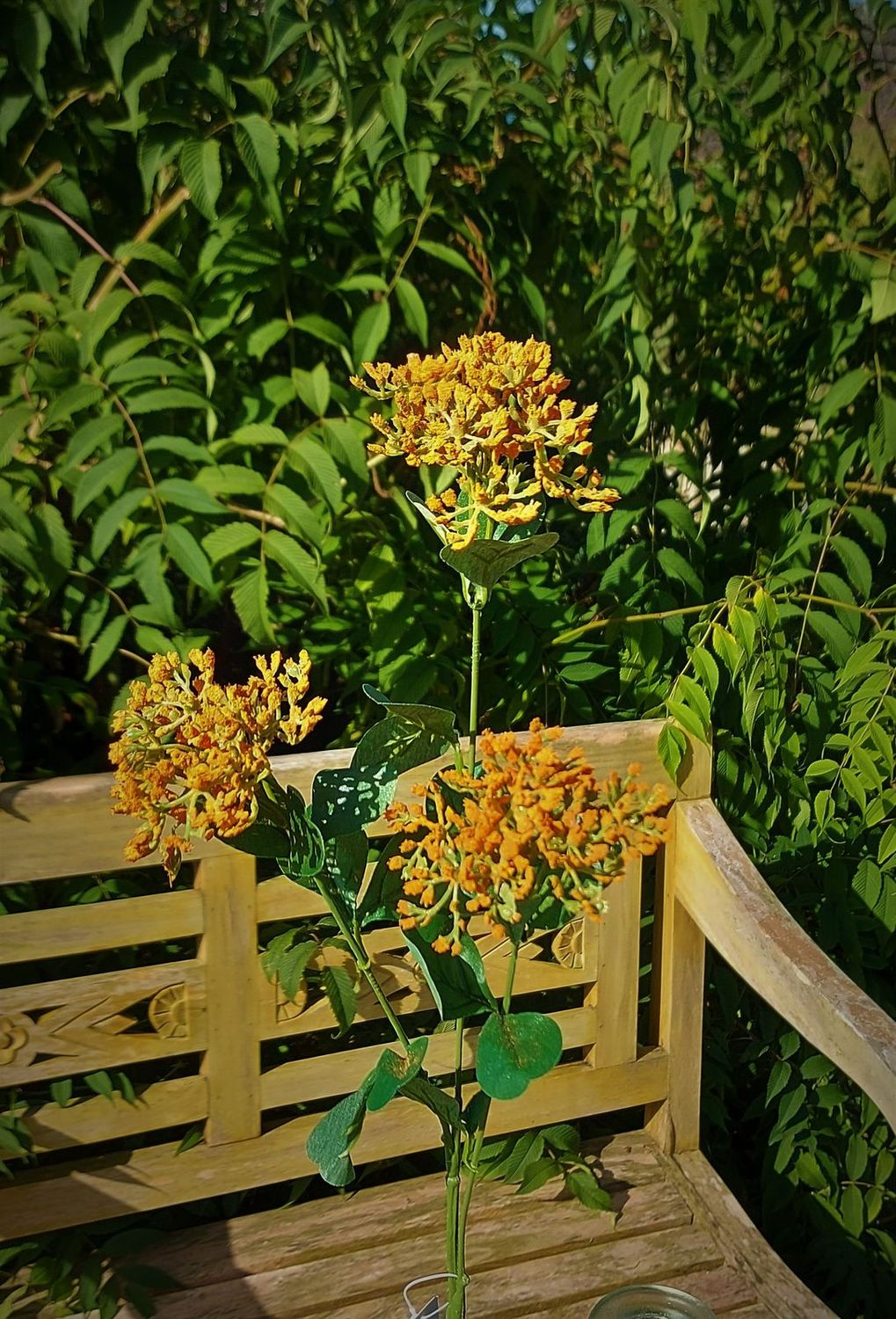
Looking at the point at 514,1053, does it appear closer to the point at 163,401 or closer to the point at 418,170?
the point at 163,401

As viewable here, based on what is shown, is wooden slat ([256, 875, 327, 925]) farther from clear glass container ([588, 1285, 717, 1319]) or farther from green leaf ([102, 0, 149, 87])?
green leaf ([102, 0, 149, 87])

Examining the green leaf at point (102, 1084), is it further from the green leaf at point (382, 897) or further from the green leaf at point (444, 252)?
the green leaf at point (444, 252)

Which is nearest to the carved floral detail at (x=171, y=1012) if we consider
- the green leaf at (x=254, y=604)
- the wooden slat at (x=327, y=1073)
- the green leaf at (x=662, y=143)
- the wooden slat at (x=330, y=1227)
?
the wooden slat at (x=327, y=1073)

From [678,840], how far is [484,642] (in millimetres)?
331

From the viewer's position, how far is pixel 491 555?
69cm

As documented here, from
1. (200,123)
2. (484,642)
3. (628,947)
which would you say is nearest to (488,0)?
(200,123)

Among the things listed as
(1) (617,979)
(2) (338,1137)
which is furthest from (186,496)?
(1) (617,979)

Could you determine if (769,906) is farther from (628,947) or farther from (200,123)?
(200,123)

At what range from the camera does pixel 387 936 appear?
124cm

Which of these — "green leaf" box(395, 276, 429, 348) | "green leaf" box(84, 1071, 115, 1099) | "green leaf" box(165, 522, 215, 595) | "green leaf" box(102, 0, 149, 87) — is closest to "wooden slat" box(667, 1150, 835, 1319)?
"green leaf" box(84, 1071, 115, 1099)

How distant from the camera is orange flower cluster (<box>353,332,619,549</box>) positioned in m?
0.65

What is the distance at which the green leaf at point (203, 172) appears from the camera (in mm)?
1081

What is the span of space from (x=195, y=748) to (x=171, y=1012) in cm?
68

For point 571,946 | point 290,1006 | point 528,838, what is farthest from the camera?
point 571,946
